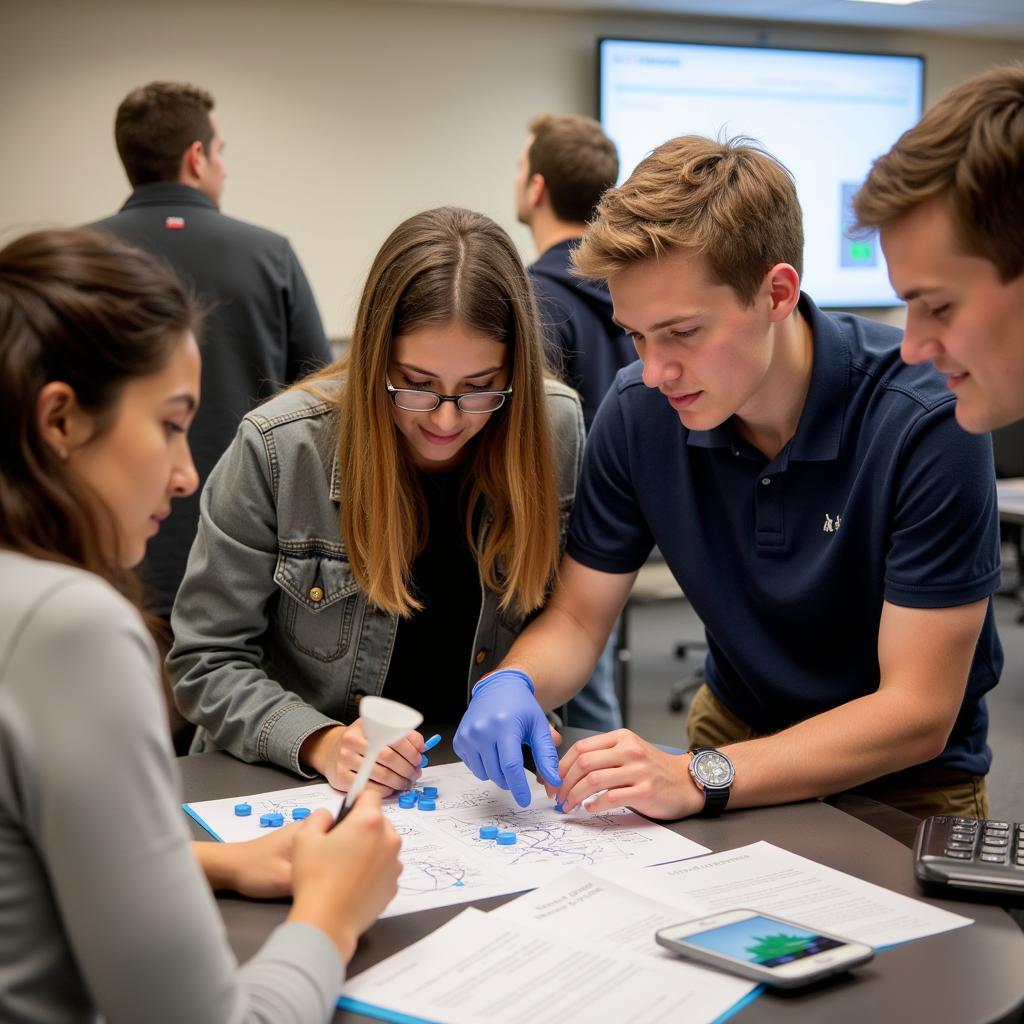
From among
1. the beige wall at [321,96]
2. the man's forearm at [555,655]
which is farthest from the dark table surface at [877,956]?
the beige wall at [321,96]

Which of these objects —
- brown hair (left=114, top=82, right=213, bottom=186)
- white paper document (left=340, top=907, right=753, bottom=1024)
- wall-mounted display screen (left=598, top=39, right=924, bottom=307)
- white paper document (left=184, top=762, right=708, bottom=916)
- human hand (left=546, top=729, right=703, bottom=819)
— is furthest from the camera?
wall-mounted display screen (left=598, top=39, right=924, bottom=307)

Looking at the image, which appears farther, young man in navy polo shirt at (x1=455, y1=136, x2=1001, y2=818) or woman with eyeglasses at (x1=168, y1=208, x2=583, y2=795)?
woman with eyeglasses at (x1=168, y1=208, x2=583, y2=795)

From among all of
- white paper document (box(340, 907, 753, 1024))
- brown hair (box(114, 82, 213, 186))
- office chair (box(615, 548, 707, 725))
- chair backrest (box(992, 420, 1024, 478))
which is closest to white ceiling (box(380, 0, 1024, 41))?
chair backrest (box(992, 420, 1024, 478))

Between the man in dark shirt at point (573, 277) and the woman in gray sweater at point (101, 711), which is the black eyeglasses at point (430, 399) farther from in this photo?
the man in dark shirt at point (573, 277)

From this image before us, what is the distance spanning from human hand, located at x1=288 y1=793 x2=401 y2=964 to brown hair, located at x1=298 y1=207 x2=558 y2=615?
0.55 m

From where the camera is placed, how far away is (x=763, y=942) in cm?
93

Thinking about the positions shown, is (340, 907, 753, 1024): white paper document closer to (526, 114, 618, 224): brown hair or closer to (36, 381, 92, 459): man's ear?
(36, 381, 92, 459): man's ear

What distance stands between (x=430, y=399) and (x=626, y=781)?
538mm

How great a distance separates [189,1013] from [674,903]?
1.49 ft

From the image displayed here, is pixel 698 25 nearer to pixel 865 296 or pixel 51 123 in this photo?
pixel 865 296

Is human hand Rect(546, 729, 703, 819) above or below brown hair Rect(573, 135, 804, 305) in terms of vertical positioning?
below

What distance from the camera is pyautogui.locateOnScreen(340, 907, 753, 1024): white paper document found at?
85 centimetres

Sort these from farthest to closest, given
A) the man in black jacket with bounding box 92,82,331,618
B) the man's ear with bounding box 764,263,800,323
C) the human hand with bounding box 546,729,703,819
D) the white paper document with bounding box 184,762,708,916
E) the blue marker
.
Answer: the man in black jacket with bounding box 92,82,331,618, the man's ear with bounding box 764,263,800,323, the blue marker, the human hand with bounding box 546,729,703,819, the white paper document with bounding box 184,762,708,916

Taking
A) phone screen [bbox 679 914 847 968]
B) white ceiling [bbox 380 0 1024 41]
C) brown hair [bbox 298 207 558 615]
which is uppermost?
white ceiling [bbox 380 0 1024 41]
